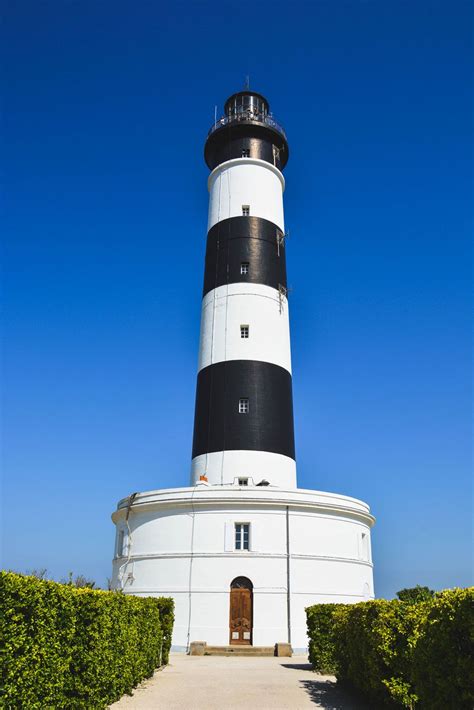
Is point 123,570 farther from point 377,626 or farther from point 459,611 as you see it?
point 459,611

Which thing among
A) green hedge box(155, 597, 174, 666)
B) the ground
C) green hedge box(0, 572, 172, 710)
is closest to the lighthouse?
the ground

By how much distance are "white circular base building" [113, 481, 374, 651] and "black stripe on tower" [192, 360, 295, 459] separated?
7.84 ft

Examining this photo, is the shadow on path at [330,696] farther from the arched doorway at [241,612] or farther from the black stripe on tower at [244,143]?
the black stripe on tower at [244,143]

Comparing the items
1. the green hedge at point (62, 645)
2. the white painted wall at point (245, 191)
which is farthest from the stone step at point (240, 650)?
the white painted wall at point (245, 191)

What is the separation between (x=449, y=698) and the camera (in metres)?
5.64

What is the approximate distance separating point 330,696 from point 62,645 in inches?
209

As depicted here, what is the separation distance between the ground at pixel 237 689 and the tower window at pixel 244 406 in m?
8.96

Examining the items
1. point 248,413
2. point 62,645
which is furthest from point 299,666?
point 62,645

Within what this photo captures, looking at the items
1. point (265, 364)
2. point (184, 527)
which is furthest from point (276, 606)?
point (265, 364)

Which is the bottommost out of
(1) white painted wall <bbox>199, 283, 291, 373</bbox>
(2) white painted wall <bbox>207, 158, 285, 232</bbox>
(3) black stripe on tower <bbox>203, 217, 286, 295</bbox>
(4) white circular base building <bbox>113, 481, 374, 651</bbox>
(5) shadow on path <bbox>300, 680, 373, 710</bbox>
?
(5) shadow on path <bbox>300, 680, 373, 710</bbox>

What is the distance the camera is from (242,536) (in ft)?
60.9

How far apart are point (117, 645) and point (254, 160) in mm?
21996

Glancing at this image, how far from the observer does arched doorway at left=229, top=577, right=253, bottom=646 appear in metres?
17.5

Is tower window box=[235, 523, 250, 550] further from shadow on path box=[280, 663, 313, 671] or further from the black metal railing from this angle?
the black metal railing
